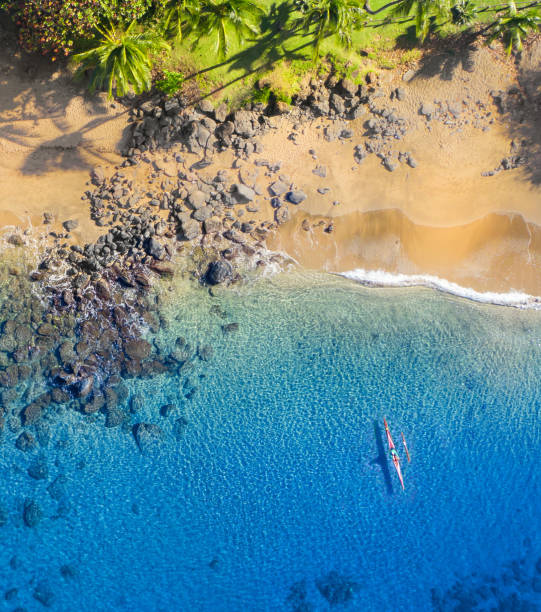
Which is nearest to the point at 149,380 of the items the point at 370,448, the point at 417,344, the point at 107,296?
the point at 107,296

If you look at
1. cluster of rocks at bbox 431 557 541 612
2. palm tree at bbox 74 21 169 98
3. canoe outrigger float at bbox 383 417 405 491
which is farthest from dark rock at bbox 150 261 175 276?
cluster of rocks at bbox 431 557 541 612

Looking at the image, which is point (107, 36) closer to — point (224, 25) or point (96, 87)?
point (96, 87)

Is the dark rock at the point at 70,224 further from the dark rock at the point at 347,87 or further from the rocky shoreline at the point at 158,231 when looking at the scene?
the dark rock at the point at 347,87

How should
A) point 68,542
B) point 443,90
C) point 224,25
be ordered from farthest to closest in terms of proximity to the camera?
point 443,90
point 68,542
point 224,25

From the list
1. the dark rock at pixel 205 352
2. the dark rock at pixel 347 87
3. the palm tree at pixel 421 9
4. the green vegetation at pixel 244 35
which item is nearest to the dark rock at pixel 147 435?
the dark rock at pixel 205 352

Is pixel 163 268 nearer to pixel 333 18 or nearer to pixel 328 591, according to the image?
pixel 333 18

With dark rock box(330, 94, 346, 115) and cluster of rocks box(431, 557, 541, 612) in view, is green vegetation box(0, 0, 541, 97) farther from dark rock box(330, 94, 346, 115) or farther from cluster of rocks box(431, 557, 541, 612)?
cluster of rocks box(431, 557, 541, 612)
